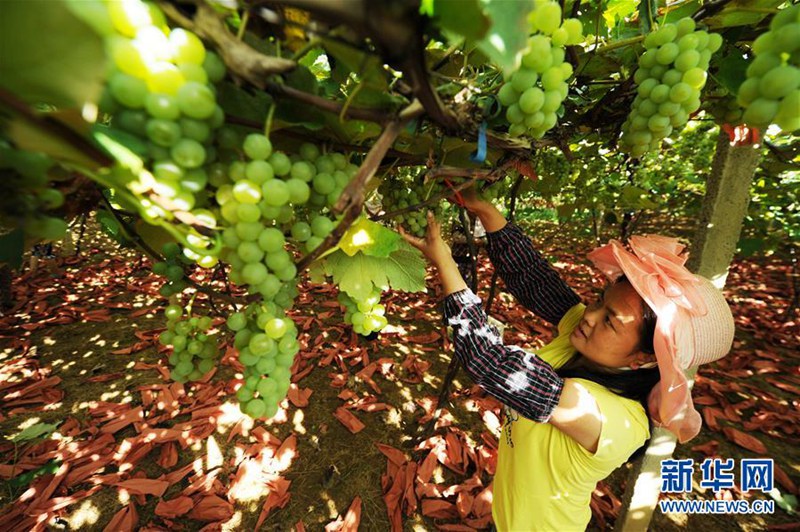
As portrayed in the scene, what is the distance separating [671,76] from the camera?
0.72 metres

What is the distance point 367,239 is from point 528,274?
49.2 inches

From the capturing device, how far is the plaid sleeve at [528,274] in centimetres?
173

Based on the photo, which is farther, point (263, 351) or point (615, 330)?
point (615, 330)

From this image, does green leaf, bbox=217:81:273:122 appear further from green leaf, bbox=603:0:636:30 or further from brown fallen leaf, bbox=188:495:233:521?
brown fallen leaf, bbox=188:495:233:521

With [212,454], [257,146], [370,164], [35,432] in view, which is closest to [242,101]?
[257,146]

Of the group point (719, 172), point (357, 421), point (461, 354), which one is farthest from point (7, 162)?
point (357, 421)

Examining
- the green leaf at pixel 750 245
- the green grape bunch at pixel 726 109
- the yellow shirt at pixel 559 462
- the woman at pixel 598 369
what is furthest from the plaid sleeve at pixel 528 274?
the green leaf at pixel 750 245

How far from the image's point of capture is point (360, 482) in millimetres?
2391

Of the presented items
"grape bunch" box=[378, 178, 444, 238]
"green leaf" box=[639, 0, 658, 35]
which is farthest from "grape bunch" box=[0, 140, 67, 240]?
"green leaf" box=[639, 0, 658, 35]

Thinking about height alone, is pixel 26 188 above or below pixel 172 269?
above

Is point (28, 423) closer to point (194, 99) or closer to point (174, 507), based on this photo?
point (174, 507)

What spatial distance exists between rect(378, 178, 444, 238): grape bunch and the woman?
0.17 feet

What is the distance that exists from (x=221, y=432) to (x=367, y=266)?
8.21 ft

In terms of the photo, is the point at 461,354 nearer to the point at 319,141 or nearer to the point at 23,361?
the point at 319,141
